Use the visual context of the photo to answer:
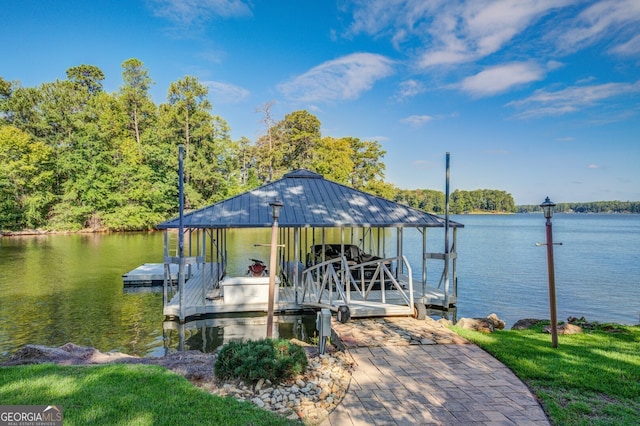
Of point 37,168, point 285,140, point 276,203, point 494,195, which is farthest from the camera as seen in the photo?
point 494,195

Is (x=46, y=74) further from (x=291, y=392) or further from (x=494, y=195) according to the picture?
(x=494, y=195)

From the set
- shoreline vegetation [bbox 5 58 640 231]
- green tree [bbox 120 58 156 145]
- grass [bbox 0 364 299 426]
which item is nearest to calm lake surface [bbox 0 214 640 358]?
grass [bbox 0 364 299 426]

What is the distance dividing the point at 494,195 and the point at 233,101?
10489 centimetres

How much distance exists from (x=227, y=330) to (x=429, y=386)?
19.0 feet

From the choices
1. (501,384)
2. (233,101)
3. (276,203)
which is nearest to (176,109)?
(233,101)

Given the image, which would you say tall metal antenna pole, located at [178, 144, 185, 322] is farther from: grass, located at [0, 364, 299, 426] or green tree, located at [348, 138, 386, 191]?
green tree, located at [348, 138, 386, 191]

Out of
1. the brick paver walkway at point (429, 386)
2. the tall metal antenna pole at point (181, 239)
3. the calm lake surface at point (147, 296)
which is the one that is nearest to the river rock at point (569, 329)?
the brick paver walkway at point (429, 386)

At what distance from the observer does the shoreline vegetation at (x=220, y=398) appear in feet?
11.8

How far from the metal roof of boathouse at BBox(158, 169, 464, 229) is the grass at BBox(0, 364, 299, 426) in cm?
483

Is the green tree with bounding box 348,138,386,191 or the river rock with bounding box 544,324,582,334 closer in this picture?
the river rock with bounding box 544,324,582,334

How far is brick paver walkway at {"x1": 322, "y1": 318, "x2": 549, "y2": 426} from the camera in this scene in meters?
3.67

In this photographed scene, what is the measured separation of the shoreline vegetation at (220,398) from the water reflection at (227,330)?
315cm

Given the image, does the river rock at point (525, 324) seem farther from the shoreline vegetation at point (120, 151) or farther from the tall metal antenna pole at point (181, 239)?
the shoreline vegetation at point (120, 151)

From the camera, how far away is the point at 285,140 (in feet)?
143
